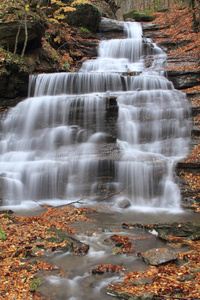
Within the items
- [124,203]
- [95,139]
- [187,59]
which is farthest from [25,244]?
[187,59]

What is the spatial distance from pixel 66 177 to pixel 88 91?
6.15 metres

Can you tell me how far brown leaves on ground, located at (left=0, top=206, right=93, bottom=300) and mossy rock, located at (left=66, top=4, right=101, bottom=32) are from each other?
18.6 metres

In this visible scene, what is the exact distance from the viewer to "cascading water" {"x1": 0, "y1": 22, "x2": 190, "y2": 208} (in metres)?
8.85

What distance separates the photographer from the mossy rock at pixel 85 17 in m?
20.8

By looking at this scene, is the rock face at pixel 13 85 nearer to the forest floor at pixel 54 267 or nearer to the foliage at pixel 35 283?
the forest floor at pixel 54 267

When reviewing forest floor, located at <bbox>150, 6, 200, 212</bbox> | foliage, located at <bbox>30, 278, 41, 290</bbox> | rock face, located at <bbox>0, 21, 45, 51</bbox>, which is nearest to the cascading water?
forest floor, located at <bbox>150, 6, 200, 212</bbox>

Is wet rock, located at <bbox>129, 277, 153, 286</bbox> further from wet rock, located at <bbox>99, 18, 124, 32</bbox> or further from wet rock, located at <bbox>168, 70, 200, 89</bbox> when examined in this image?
wet rock, located at <bbox>99, 18, 124, 32</bbox>

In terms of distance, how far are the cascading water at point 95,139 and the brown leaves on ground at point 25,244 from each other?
178cm

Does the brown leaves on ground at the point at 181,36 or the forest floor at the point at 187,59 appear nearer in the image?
the forest floor at the point at 187,59

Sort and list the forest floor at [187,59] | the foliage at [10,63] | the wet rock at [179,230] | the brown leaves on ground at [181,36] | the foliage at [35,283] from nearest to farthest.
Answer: the foliage at [35,283] → the wet rock at [179,230] → the forest floor at [187,59] → the foliage at [10,63] → the brown leaves on ground at [181,36]

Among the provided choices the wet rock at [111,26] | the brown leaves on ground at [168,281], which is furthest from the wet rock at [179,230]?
the wet rock at [111,26]

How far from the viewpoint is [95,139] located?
34.7ft

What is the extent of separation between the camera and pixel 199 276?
362 centimetres

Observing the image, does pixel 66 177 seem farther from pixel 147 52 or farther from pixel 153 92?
pixel 147 52
